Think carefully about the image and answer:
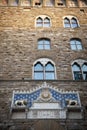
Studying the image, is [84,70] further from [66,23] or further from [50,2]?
[50,2]

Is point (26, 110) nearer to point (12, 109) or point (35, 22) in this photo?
point (12, 109)

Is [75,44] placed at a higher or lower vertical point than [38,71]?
higher

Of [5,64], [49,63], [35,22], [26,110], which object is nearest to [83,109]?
[26,110]

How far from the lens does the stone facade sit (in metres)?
9.23

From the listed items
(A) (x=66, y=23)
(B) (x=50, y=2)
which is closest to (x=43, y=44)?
(A) (x=66, y=23)

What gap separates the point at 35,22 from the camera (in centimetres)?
1377

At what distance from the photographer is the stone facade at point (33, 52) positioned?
30.3 feet

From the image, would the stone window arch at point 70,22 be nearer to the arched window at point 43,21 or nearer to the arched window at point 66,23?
the arched window at point 66,23

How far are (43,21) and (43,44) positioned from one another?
5.67ft

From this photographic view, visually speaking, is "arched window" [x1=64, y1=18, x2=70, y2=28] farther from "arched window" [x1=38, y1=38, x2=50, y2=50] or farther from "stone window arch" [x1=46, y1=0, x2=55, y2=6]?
"stone window arch" [x1=46, y1=0, x2=55, y2=6]

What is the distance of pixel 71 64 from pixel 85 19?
137 inches

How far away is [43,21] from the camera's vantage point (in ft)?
45.5

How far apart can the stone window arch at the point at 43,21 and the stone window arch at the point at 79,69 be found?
2.81 meters

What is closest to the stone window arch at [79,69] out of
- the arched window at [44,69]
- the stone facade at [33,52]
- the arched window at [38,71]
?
the stone facade at [33,52]
